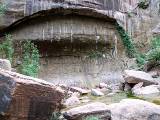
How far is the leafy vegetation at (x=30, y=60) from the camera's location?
8934mm

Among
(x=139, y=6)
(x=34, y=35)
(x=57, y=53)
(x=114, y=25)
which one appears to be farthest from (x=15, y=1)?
(x=139, y=6)

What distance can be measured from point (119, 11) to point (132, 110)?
7594mm

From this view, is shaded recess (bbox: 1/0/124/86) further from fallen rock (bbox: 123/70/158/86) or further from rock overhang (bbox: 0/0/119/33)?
fallen rock (bbox: 123/70/158/86)

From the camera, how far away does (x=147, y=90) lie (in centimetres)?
838

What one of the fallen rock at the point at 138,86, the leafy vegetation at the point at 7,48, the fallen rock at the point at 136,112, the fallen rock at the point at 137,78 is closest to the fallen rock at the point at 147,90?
the fallen rock at the point at 138,86

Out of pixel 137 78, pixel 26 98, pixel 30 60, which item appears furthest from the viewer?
pixel 30 60

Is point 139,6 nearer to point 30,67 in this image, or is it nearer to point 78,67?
point 78,67

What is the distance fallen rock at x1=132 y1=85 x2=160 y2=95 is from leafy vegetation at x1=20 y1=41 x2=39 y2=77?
2290mm

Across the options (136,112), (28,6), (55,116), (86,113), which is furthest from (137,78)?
(55,116)

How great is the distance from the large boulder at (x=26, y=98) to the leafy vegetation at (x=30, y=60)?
3.87 m

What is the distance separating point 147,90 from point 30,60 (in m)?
3.15

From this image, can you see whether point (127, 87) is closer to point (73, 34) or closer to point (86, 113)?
point (73, 34)

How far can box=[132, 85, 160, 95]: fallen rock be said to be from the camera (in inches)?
322

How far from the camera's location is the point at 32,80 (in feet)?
15.9
